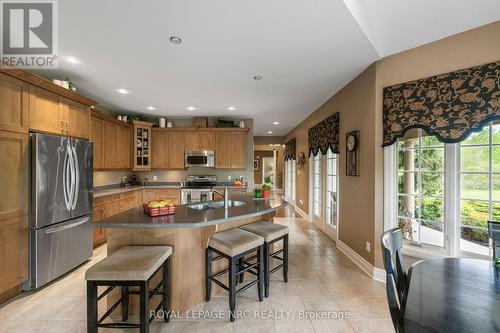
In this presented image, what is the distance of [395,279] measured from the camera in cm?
114

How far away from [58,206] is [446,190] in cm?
438

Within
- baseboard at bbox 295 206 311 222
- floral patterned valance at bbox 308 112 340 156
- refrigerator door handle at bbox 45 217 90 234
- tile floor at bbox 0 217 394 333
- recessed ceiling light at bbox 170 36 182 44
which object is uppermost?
recessed ceiling light at bbox 170 36 182 44

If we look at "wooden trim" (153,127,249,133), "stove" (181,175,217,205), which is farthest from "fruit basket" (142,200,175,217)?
"wooden trim" (153,127,249,133)

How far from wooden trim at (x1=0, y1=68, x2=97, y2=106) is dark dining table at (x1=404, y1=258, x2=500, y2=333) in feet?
12.2

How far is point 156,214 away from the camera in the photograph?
75.8 inches

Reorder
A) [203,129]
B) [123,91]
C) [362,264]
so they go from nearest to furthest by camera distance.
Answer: [362,264]
[123,91]
[203,129]

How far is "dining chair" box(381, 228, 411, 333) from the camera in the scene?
969 mm

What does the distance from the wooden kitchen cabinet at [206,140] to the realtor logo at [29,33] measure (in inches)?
117

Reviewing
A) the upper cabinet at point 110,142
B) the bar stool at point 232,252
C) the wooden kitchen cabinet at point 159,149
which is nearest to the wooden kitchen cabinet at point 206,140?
the wooden kitchen cabinet at point 159,149

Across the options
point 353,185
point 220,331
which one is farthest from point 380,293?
point 220,331

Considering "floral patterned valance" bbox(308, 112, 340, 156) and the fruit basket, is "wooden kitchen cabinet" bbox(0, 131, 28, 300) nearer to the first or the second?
the fruit basket

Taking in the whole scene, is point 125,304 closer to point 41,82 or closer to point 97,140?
point 41,82

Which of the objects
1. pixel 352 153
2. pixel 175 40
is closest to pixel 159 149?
pixel 175 40

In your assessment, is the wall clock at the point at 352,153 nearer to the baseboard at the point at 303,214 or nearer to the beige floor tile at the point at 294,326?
the beige floor tile at the point at 294,326
